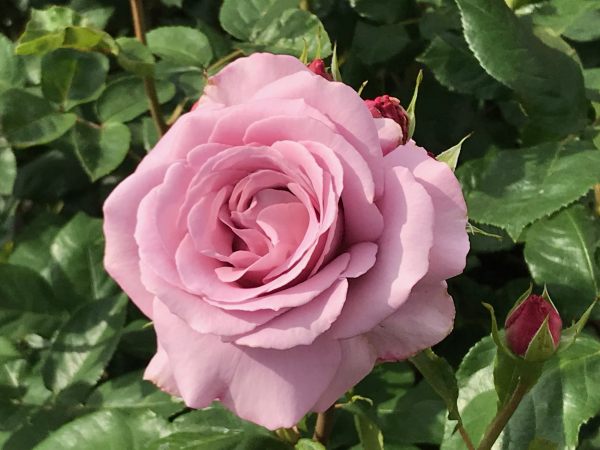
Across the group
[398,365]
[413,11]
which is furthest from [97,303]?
[413,11]

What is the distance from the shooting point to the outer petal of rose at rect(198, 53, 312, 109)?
619 millimetres

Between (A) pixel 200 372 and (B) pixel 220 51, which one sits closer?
(A) pixel 200 372

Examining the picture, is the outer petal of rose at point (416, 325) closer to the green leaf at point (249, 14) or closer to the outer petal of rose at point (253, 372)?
the outer petal of rose at point (253, 372)

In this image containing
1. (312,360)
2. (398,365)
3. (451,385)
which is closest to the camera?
(312,360)

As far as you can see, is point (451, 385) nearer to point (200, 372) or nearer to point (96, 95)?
point (200, 372)

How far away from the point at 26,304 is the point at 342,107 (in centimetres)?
69

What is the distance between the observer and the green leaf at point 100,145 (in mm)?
1062

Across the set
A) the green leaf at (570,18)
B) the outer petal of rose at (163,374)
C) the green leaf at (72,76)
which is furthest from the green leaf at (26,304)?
the green leaf at (570,18)

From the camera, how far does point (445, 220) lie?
22.4 inches

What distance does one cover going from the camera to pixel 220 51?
4.17ft

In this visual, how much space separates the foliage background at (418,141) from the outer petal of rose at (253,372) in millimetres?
225

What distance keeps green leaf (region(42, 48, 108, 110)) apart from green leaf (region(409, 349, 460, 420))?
647 millimetres

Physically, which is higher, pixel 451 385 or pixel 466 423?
pixel 451 385

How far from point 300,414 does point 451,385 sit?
8.2 inches
